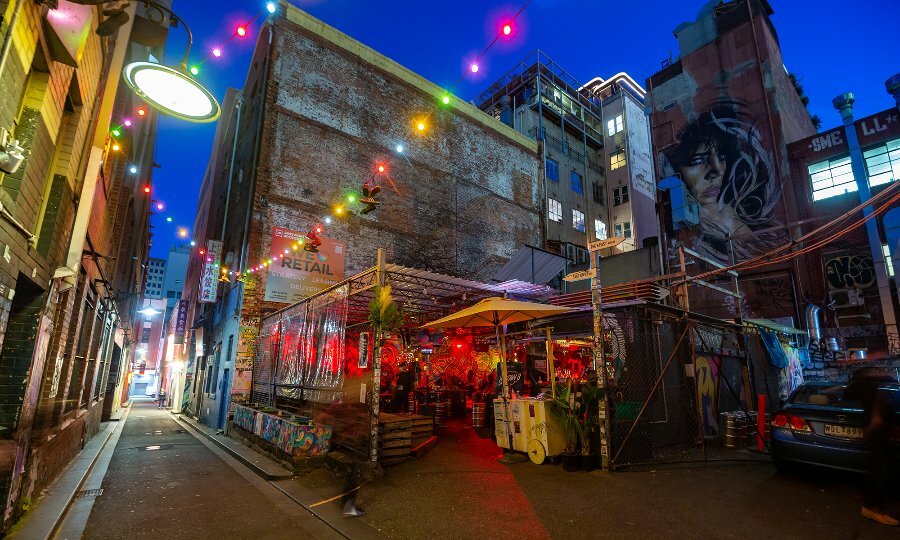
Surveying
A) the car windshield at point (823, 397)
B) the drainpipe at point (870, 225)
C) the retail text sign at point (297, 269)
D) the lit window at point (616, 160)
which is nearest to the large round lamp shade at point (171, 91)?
the car windshield at point (823, 397)

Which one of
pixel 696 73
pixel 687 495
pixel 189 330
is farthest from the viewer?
pixel 189 330

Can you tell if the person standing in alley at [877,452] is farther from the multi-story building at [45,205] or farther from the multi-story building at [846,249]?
the multi-story building at [846,249]

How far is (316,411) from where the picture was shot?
10.1m

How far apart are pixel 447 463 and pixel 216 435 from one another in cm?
911

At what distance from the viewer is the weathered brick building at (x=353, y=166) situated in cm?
1524

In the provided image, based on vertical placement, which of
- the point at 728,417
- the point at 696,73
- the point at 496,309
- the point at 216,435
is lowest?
the point at 216,435

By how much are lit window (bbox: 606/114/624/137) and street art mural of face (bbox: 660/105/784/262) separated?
9.38 m

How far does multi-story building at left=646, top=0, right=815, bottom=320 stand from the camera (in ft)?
65.5

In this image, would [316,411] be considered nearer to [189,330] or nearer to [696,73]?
[189,330]

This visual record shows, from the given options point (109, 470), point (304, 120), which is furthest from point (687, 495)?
point (304, 120)

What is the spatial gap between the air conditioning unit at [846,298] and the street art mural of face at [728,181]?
10.3 ft

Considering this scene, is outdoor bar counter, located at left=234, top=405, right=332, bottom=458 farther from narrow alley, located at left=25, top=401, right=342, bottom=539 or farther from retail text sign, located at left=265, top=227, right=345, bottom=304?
retail text sign, located at left=265, top=227, right=345, bottom=304

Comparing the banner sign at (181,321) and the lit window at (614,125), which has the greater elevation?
the lit window at (614,125)

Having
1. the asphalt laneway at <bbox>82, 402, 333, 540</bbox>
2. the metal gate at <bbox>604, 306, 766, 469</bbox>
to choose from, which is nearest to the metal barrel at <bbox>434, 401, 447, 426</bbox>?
the asphalt laneway at <bbox>82, 402, 333, 540</bbox>
